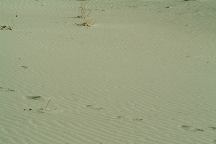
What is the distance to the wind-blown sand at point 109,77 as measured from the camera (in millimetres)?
6301

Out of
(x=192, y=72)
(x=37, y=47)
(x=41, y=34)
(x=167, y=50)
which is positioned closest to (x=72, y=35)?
(x=41, y=34)

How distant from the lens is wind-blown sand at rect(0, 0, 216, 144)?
20.7ft

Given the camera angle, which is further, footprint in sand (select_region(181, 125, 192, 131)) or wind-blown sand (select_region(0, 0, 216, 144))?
footprint in sand (select_region(181, 125, 192, 131))

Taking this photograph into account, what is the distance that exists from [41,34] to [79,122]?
7.54m

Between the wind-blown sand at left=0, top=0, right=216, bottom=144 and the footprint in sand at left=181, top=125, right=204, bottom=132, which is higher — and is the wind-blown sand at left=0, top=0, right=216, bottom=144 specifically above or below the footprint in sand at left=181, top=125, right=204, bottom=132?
above

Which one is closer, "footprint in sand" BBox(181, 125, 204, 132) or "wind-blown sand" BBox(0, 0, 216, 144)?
"wind-blown sand" BBox(0, 0, 216, 144)

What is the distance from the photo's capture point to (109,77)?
942cm

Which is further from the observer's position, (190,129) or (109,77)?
(109,77)

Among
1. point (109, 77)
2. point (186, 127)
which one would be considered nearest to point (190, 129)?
point (186, 127)

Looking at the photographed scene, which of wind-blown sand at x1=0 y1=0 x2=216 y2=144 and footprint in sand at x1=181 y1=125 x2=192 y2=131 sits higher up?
wind-blown sand at x1=0 y1=0 x2=216 y2=144

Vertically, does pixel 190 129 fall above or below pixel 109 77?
below

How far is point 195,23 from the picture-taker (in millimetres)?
16234

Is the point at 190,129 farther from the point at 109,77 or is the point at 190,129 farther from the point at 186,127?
Result: the point at 109,77

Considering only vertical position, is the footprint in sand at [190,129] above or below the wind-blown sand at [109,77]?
below
